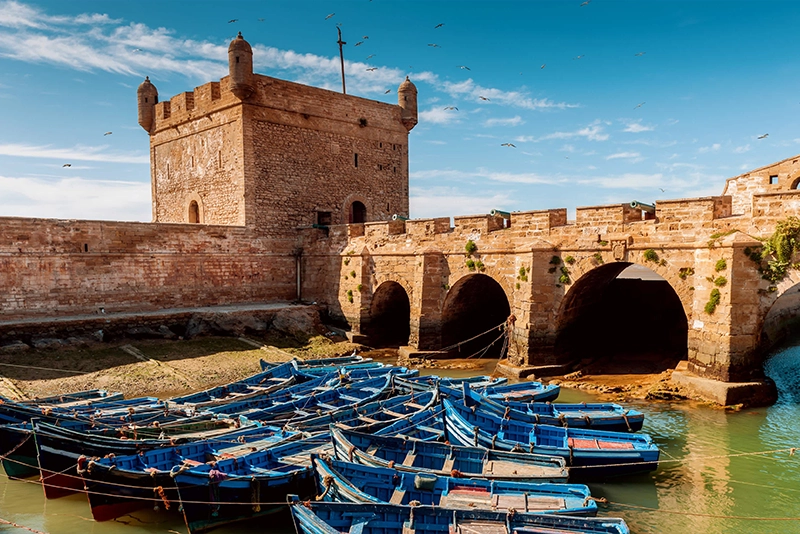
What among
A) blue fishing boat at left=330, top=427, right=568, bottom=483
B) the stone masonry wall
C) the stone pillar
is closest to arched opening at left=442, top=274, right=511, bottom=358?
the stone pillar

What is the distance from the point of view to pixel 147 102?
2806 cm

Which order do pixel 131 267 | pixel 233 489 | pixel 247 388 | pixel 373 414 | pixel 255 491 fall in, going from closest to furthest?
1. pixel 233 489
2. pixel 255 491
3. pixel 373 414
4. pixel 247 388
5. pixel 131 267

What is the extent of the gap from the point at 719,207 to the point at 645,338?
8015 mm

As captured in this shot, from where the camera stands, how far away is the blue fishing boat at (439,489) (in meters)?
7.79

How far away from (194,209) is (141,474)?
808 inches

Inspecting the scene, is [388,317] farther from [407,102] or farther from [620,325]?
[407,102]

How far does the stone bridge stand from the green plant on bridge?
0.09 feet

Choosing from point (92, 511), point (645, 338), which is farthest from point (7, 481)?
point (645, 338)

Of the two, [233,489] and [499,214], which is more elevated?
[499,214]

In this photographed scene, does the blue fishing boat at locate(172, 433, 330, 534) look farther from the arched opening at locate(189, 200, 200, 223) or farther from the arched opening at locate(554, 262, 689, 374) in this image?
the arched opening at locate(189, 200, 200, 223)

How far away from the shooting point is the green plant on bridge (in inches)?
523

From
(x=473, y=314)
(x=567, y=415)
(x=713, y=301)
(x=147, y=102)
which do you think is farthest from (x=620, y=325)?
(x=147, y=102)

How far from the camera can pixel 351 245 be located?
23.1m

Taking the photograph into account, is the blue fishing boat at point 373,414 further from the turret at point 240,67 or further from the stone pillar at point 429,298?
the turret at point 240,67
